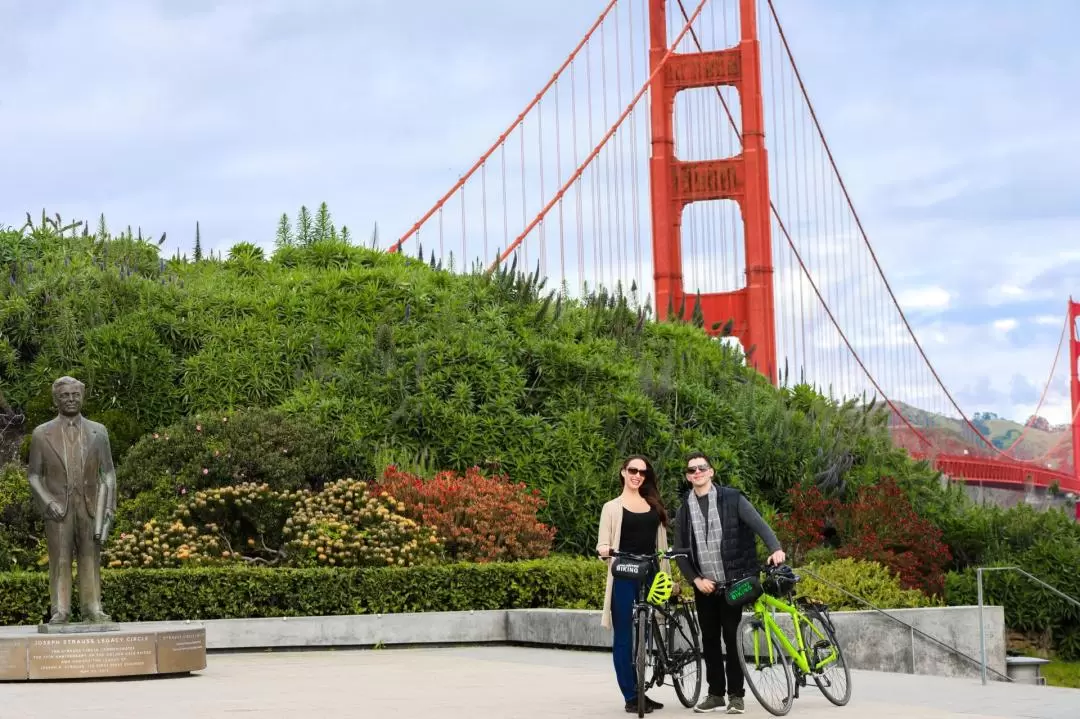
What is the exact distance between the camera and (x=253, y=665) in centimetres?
1368

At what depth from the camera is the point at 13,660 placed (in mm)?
11773

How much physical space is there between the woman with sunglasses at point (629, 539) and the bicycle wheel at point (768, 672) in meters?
0.68

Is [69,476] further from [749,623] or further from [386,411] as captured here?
[386,411]

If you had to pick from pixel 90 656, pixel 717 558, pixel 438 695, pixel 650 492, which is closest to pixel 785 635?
pixel 717 558

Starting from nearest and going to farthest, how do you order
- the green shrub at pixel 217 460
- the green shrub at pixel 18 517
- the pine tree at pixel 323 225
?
the green shrub at pixel 18 517
the green shrub at pixel 217 460
the pine tree at pixel 323 225

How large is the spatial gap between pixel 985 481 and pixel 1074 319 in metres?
31.9

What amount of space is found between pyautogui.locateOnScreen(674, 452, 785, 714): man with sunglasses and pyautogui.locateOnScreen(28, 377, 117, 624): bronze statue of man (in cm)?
471

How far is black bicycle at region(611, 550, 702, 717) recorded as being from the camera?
9484 millimetres

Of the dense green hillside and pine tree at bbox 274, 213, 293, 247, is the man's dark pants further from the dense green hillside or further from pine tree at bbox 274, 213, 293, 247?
pine tree at bbox 274, 213, 293, 247

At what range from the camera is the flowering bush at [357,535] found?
1669 cm

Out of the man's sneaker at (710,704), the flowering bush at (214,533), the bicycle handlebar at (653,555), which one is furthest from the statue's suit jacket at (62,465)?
the flowering bush at (214,533)

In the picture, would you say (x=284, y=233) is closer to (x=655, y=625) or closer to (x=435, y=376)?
(x=435, y=376)

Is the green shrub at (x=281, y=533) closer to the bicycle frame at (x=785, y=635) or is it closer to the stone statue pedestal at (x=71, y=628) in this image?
the stone statue pedestal at (x=71, y=628)

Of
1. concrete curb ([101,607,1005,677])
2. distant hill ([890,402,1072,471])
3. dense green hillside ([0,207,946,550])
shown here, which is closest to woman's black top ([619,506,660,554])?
concrete curb ([101,607,1005,677])
